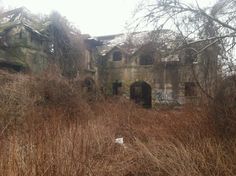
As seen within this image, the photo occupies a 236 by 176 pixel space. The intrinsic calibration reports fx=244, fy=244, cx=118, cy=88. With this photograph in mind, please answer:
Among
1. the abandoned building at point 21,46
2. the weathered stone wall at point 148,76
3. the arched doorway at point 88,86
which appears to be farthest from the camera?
the weathered stone wall at point 148,76

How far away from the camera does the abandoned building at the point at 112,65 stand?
51.7ft

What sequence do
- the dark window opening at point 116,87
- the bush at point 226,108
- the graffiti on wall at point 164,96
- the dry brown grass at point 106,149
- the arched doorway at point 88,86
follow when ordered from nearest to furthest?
the dry brown grass at point 106,149
the bush at point 226,108
the arched doorway at point 88,86
the graffiti on wall at point 164,96
the dark window opening at point 116,87

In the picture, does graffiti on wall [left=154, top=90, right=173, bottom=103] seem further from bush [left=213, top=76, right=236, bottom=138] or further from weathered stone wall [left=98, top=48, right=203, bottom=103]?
bush [left=213, top=76, right=236, bottom=138]

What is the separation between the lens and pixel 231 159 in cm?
412

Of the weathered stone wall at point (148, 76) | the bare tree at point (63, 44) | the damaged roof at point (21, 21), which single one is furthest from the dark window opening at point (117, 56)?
the damaged roof at point (21, 21)

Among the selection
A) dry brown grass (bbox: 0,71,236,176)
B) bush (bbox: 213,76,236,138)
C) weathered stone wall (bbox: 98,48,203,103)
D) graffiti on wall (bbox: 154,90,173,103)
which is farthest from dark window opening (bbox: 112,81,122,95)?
bush (bbox: 213,76,236,138)

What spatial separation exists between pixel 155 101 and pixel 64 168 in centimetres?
2042

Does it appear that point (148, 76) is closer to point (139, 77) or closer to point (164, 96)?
point (139, 77)

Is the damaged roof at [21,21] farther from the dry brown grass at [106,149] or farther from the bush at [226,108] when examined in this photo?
the bush at [226,108]

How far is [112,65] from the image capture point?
25.5 m

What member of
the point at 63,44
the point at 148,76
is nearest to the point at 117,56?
the point at 148,76

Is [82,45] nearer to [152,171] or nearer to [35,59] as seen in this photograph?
[35,59]

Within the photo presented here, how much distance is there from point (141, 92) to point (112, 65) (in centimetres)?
417

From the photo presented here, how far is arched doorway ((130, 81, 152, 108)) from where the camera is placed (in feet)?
83.8
